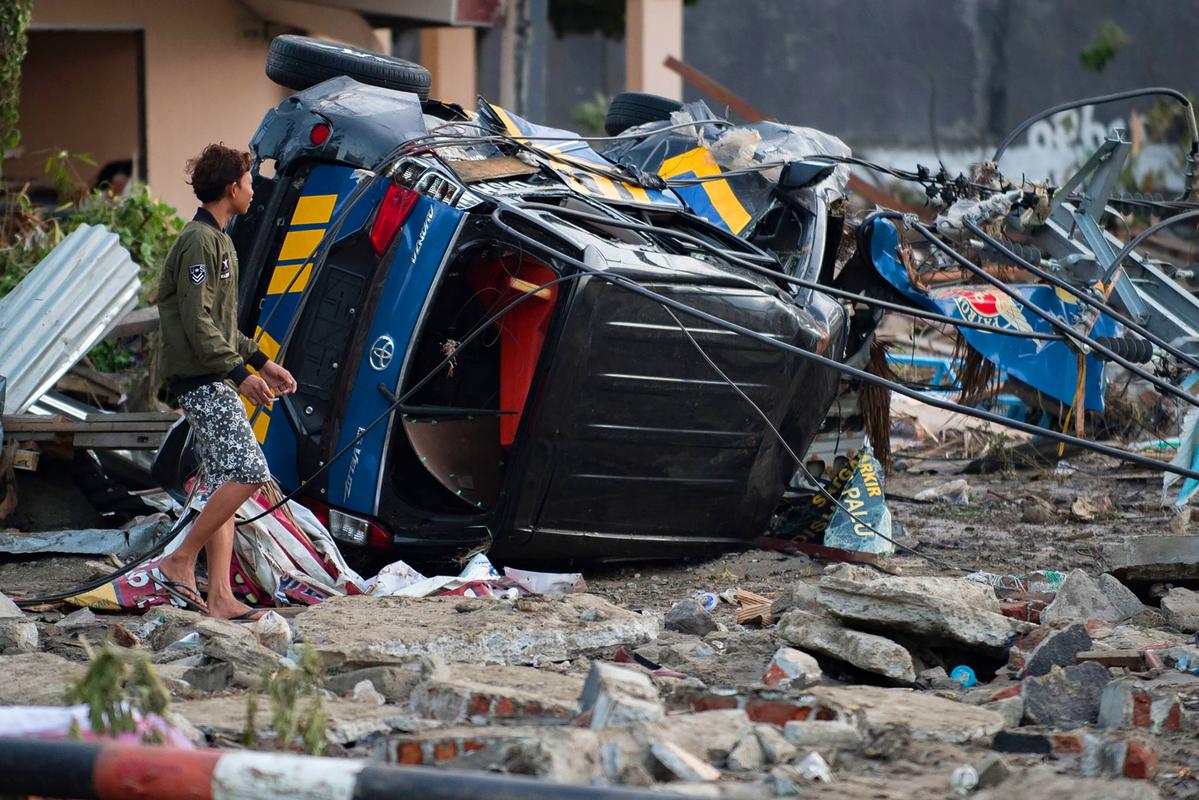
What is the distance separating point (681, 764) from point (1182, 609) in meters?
2.85

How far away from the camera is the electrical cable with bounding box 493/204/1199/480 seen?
4629 millimetres

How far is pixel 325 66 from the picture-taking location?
6910mm

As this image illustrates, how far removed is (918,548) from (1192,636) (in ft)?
7.04

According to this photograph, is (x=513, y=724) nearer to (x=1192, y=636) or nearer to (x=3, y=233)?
(x=1192, y=636)

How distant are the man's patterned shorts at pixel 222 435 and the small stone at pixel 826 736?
8.44ft

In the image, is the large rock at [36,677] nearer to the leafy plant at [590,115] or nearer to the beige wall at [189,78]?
the beige wall at [189,78]

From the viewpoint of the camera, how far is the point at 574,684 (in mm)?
4297

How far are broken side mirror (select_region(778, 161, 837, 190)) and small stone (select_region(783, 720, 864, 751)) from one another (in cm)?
396

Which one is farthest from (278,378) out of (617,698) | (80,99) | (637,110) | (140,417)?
(80,99)

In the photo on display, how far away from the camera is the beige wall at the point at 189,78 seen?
12.5m

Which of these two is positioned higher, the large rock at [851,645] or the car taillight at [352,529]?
the large rock at [851,645]

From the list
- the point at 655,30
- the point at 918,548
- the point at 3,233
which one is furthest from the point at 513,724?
the point at 655,30

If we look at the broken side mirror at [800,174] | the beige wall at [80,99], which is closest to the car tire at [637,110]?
the broken side mirror at [800,174]

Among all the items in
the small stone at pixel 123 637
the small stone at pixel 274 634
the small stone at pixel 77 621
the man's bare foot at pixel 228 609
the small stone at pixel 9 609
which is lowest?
the small stone at pixel 77 621
